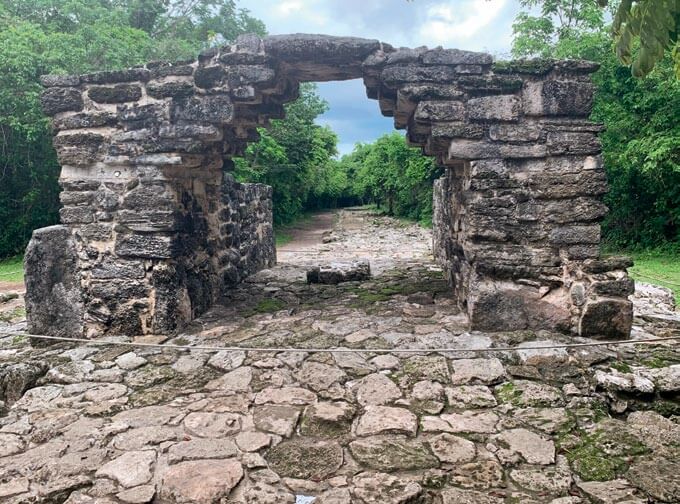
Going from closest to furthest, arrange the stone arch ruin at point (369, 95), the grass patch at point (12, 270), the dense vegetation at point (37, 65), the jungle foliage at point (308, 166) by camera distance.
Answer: the stone arch ruin at point (369, 95)
the grass patch at point (12, 270)
the dense vegetation at point (37, 65)
the jungle foliage at point (308, 166)

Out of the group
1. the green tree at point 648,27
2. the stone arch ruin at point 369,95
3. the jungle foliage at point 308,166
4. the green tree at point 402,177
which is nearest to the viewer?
the green tree at point 648,27

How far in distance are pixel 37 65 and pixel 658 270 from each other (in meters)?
13.7

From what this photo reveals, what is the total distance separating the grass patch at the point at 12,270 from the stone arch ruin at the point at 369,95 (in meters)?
5.64

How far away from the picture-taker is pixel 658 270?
8.48 metres

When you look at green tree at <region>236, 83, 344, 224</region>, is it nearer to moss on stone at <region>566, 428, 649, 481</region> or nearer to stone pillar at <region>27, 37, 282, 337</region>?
stone pillar at <region>27, 37, 282, 337</region>

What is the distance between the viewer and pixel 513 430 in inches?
109

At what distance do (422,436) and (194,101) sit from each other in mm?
3551

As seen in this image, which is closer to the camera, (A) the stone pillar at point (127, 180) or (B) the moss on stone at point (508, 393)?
(B) the moss on stone at point (508, 393)

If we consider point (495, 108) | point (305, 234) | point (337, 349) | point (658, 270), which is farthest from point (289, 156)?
point (337, 349)

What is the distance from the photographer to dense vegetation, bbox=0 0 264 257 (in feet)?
35.8

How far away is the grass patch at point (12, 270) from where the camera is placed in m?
9.08

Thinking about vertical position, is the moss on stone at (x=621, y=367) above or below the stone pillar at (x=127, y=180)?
below

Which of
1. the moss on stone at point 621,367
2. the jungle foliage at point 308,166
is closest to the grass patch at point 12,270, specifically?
the jungle foliage at point 308,166

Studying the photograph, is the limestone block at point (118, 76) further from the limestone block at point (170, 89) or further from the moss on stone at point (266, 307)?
A: the moss on stone at point (266, 307)
